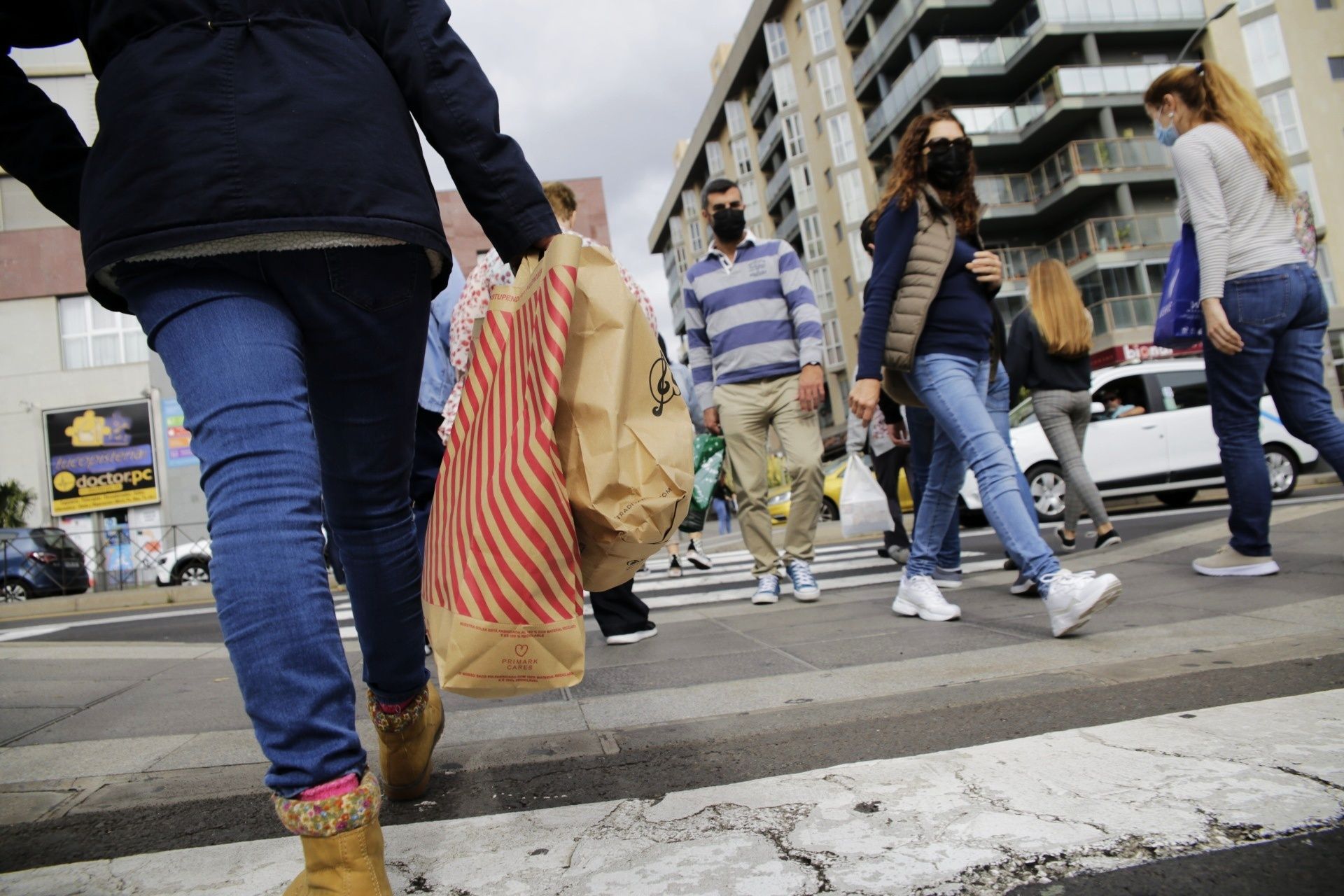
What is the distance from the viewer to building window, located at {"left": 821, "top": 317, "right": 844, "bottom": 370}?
45000 mm

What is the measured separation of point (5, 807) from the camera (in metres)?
2.02

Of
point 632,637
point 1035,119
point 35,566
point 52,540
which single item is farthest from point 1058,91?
point 632,637

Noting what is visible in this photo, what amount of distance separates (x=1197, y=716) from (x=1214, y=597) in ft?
6.47

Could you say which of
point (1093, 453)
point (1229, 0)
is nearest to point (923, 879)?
point (1093, 453)

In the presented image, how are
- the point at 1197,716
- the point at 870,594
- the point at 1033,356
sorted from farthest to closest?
the point at 1033,356
the point at 870,594
the point at 1197,716

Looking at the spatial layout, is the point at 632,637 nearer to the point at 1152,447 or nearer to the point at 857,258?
the point at 1152,447

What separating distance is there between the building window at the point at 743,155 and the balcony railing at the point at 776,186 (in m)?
2.29

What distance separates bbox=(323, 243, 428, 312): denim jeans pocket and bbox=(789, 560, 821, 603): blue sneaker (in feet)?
12.1

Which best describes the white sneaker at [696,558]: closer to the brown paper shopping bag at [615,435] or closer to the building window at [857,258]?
the brown paper shopping bag at [615,435]

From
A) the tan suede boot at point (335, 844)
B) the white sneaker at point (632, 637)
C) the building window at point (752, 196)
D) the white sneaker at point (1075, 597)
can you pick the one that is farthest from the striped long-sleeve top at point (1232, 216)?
the building window at point (752, 196)

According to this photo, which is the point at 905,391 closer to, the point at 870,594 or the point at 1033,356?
the point at 870,594

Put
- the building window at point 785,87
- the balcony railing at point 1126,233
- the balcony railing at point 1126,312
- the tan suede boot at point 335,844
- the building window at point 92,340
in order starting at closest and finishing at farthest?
1. the tan suede boot at point 335,844
2. the balcony railing at point 1126,312
3. the building window at point 92,340
4. the balcony railing at point 1126,233
5. the building window at point 785,87

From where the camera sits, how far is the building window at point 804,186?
46.1 metres

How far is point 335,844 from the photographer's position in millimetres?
1258
